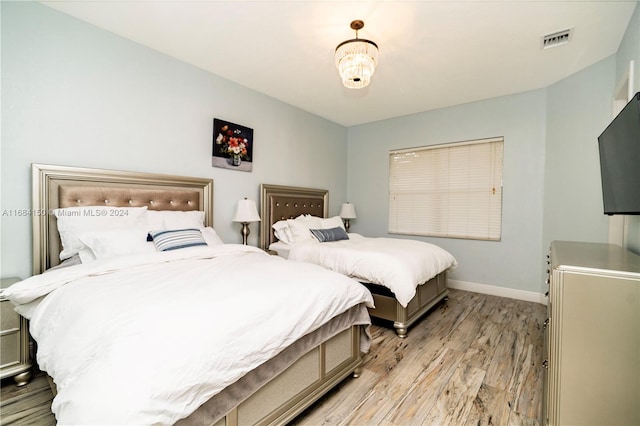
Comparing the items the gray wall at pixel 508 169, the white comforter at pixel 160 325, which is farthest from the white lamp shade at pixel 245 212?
the gray wall at pixel 508 169

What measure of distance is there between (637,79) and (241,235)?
3.83m

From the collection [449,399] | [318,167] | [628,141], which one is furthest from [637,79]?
[318,167]

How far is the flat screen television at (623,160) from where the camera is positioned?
54.3 inches

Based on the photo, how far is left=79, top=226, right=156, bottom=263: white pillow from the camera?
2.00 meters

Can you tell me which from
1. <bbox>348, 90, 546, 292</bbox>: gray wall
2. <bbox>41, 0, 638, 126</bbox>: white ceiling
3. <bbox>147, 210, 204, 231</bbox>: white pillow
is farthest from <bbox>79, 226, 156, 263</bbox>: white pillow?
<bbox>348, 90, 546, 292</bbox>: gray wall

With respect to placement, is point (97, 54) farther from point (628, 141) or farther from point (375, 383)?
point (628, 141)

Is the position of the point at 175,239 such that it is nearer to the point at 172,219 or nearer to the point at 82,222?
the point at 172,219

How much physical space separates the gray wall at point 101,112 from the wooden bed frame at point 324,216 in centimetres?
18

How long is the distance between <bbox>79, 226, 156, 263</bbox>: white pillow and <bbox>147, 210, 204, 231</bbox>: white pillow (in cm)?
19

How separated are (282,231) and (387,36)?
8.07 ft

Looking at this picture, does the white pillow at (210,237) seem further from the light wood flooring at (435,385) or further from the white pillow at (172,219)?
the light wood flooring at (435,385)

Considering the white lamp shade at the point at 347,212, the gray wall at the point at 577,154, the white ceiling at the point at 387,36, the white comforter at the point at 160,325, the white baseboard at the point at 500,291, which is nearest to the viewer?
the white comforter at the point at 160,325

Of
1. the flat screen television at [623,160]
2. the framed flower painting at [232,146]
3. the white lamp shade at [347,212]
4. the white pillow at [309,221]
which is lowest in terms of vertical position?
the white pillow at [309,221]

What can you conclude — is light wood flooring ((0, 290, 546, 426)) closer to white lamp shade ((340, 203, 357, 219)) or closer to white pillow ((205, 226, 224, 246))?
white pillow ((205, 226, 224, 246))
